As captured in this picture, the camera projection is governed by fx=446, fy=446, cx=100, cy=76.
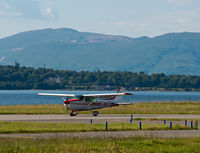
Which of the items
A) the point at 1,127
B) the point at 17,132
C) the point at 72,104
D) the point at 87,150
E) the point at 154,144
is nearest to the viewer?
the point at 87,150

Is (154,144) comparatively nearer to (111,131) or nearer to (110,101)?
(111,131)

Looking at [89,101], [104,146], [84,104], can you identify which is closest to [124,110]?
[89,101]

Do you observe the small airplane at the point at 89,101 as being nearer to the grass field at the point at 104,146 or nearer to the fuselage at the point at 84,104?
the fuselage at the point at 84,104

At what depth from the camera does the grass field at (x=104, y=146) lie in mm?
21641

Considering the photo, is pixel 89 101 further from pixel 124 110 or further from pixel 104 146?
pixel 104 146

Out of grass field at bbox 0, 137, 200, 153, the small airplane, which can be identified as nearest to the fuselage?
the small airplane

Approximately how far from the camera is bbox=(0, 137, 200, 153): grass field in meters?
21.6

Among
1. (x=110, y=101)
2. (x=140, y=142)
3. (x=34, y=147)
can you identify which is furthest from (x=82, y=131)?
(x=110, y=101)

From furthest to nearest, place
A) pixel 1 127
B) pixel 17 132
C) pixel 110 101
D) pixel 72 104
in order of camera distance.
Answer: pixel 110 101 → pixel 72 104 → pixel 1 127 → pixel 17 132

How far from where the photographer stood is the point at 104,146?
23562mm

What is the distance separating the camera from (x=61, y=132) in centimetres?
3306

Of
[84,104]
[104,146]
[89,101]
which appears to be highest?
[89,101]

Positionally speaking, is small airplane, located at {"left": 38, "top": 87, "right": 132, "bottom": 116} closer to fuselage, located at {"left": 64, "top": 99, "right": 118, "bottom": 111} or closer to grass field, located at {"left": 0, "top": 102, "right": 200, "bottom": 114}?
fuselage, located at {"left": 64, "top": 99, "right": 118, "bottom": 111}

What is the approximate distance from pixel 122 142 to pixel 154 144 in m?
1.81
